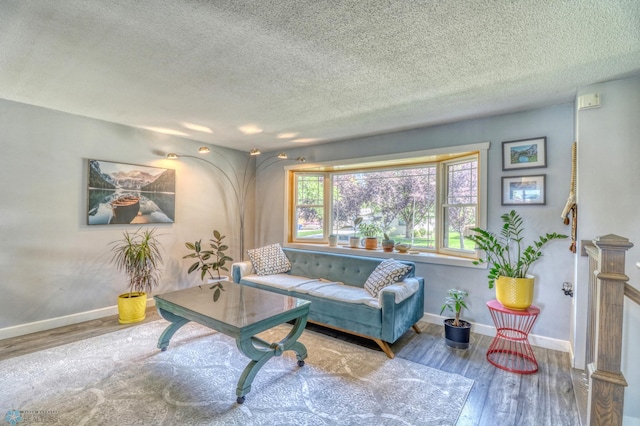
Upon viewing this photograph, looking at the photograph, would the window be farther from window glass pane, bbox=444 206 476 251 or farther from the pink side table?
the pink side table

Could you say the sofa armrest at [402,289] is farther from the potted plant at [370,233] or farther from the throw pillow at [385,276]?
the potted plant at [370,233]

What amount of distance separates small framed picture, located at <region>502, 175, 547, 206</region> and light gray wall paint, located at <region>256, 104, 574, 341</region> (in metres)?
0.05

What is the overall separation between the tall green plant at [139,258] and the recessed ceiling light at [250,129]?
182 centimetres

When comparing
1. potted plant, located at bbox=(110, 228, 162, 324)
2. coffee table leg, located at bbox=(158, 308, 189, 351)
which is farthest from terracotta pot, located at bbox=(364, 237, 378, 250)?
potted plant, located at bbox=(110, 228, 162, 324)

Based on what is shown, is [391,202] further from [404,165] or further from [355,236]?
[355,236]

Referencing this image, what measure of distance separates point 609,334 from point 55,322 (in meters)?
4.74

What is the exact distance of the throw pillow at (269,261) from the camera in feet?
13.3

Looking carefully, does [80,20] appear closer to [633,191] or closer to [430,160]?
[430,160]

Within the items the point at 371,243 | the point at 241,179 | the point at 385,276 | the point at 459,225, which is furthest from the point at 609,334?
the point at 241,179

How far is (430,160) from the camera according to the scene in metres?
3.88

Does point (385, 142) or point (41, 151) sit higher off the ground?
point (385, 142)

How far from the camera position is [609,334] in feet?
4.45

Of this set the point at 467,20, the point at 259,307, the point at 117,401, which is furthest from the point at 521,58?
the point at 117,401

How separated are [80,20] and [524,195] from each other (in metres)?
3.83
